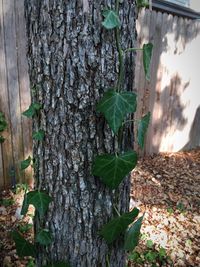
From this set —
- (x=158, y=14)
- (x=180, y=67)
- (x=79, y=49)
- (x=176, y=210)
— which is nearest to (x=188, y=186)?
(x=176, y=210)

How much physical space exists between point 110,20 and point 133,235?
3.17 ft

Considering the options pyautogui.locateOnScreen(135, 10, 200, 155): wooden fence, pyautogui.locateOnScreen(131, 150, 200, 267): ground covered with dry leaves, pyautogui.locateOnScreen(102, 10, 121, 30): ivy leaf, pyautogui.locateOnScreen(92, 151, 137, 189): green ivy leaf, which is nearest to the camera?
pyautogui.locateOnScreen(102, 10, 121, 30): ivy leaf

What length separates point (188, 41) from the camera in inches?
205

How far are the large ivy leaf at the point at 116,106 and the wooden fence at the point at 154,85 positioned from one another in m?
2.17

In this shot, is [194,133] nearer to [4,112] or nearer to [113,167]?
[4,112]

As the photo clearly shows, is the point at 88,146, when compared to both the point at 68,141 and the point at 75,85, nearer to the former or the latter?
the point at 68,141

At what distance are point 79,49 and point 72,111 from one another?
26 centimetres

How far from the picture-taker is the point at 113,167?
1.27 m

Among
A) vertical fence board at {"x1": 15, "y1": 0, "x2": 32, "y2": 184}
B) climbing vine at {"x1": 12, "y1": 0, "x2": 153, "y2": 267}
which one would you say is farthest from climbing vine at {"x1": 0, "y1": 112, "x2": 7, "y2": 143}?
climbing vine at {"x1": 12, "y1": 0, "x2": 153, "y2": 267}

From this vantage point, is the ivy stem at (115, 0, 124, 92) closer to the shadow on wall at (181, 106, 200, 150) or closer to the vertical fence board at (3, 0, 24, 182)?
the vertical fence board at (3, 0, 24, 182)

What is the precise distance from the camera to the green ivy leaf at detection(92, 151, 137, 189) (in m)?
1.26

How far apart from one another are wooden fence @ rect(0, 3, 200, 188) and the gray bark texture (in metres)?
1.90

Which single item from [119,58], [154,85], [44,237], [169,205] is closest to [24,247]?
[44,237]

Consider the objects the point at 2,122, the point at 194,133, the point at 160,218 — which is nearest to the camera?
the point at 2,122
